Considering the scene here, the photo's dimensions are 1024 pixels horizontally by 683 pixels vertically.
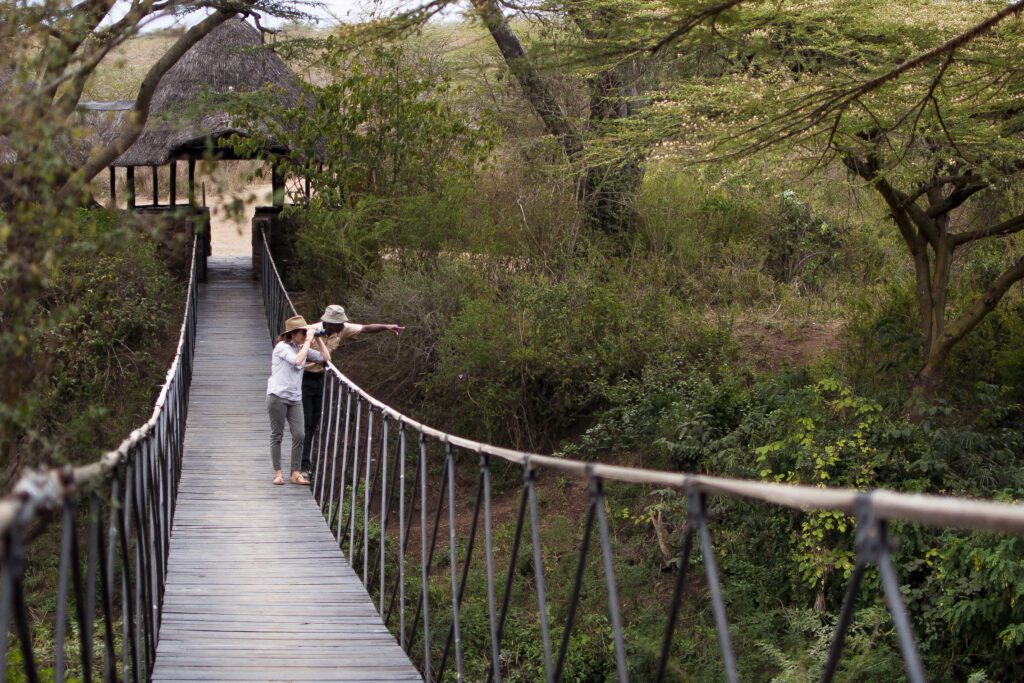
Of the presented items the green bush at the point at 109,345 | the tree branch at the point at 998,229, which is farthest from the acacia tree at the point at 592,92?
the green bush at the point at 109,345

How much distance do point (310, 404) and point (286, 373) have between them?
55cm

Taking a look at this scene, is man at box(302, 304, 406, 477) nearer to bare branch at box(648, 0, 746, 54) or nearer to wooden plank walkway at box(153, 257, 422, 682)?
wooden plank walkway at box(153, 257, 422, 682)

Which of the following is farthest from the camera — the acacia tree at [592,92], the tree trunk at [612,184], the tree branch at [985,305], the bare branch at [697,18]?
the tree trunk at [612,184]

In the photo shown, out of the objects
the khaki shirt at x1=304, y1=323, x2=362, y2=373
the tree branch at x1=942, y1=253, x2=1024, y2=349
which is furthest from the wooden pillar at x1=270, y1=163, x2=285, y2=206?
the tree branch at x1=942, y1=253, x2=1024, y2=349

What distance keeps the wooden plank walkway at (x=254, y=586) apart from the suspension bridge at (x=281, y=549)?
1 cm

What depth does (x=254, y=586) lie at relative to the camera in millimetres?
5688

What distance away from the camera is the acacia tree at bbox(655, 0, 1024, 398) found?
691 cm

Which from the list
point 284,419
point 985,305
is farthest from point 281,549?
point 985,305

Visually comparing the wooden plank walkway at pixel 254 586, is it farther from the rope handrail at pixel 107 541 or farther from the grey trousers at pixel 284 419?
the grey trousers at pixel 284 419

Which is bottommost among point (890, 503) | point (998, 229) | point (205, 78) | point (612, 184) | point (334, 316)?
point (334, 316)

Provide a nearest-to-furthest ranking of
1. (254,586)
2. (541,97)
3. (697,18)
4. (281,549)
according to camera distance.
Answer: (254,586) < (281,549) < (697,18) < (541,97)

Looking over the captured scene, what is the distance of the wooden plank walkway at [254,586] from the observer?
462 centimetres

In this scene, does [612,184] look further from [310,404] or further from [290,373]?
[290,373]

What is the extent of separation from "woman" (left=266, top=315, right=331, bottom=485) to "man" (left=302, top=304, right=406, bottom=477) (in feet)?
0.55
